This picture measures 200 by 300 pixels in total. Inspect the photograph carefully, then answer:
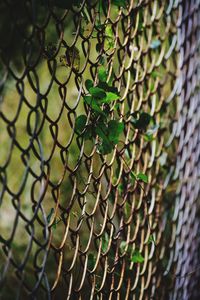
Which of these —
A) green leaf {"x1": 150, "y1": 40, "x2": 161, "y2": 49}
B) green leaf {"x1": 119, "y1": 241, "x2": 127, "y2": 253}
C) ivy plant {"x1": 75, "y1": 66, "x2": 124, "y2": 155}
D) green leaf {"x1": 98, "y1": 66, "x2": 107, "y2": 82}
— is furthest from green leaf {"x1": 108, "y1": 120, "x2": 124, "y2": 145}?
green leaf {"x1": 150, "y1": 40, "x2": 161, "y2": 49}

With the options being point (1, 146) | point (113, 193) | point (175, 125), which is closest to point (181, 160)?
point (175, 125)

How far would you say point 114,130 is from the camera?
1.42m

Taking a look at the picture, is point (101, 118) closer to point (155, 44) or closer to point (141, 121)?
point (141, 121)

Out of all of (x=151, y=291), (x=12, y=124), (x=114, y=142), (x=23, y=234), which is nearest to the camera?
(x=12, y=124)

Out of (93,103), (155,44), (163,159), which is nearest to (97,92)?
(93,103)

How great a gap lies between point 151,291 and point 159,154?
483 mm

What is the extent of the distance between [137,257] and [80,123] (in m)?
0.57

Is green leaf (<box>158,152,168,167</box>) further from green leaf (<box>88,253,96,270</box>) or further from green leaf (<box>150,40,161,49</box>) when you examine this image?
green leaf (<box>88,253,96,270</box>)

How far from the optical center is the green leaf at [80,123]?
132 cm

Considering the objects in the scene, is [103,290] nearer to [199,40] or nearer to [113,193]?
[113,193]

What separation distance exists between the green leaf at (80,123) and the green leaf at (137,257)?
54cm

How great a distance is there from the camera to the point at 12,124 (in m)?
0.98

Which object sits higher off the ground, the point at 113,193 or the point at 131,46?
the point at 131,46

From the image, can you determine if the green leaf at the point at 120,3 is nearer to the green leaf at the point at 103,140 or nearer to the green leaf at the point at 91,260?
the green leaf at the point at 103,140
